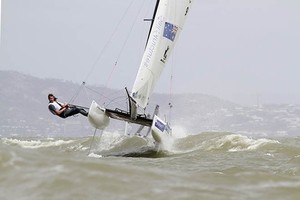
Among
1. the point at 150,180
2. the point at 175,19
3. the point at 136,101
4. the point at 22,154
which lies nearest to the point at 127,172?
the point at 150,180

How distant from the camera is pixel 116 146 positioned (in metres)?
21.5

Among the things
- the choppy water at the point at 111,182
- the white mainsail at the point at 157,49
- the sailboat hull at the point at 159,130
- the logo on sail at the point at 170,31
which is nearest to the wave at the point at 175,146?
the sailboat hull at the point at 159,130

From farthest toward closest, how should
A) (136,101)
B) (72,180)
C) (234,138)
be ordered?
(234,138) < (136,101) < (72,180)

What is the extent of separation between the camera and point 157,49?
19.9 m

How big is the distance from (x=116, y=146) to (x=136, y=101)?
2.81 m

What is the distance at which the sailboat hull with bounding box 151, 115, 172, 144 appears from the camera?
17.5 meters

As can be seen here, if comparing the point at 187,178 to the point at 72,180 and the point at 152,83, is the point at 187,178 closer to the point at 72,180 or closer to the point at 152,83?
the point at 72,180

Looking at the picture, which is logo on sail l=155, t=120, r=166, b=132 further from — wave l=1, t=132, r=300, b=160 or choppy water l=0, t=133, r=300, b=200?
choppy water l=0, t=133, r=300, b=200

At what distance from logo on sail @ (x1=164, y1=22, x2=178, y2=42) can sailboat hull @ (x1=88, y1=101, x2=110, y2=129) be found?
4066mm

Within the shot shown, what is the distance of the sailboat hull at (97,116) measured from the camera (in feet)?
56.6

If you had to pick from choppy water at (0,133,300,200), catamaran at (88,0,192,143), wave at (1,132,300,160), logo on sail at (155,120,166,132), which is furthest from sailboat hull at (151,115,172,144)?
choppy water at (0,133,300,200)

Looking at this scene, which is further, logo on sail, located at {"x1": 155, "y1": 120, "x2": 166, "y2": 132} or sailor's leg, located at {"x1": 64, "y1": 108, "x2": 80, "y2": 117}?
sailor's leg, located at {"x1": 64, "y1": 108, "x2": 80, "y2": 117}

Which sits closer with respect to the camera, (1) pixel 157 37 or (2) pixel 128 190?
(2) pixel 128 190

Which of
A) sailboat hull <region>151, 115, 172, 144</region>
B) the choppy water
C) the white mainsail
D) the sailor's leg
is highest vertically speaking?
the white mainsail
